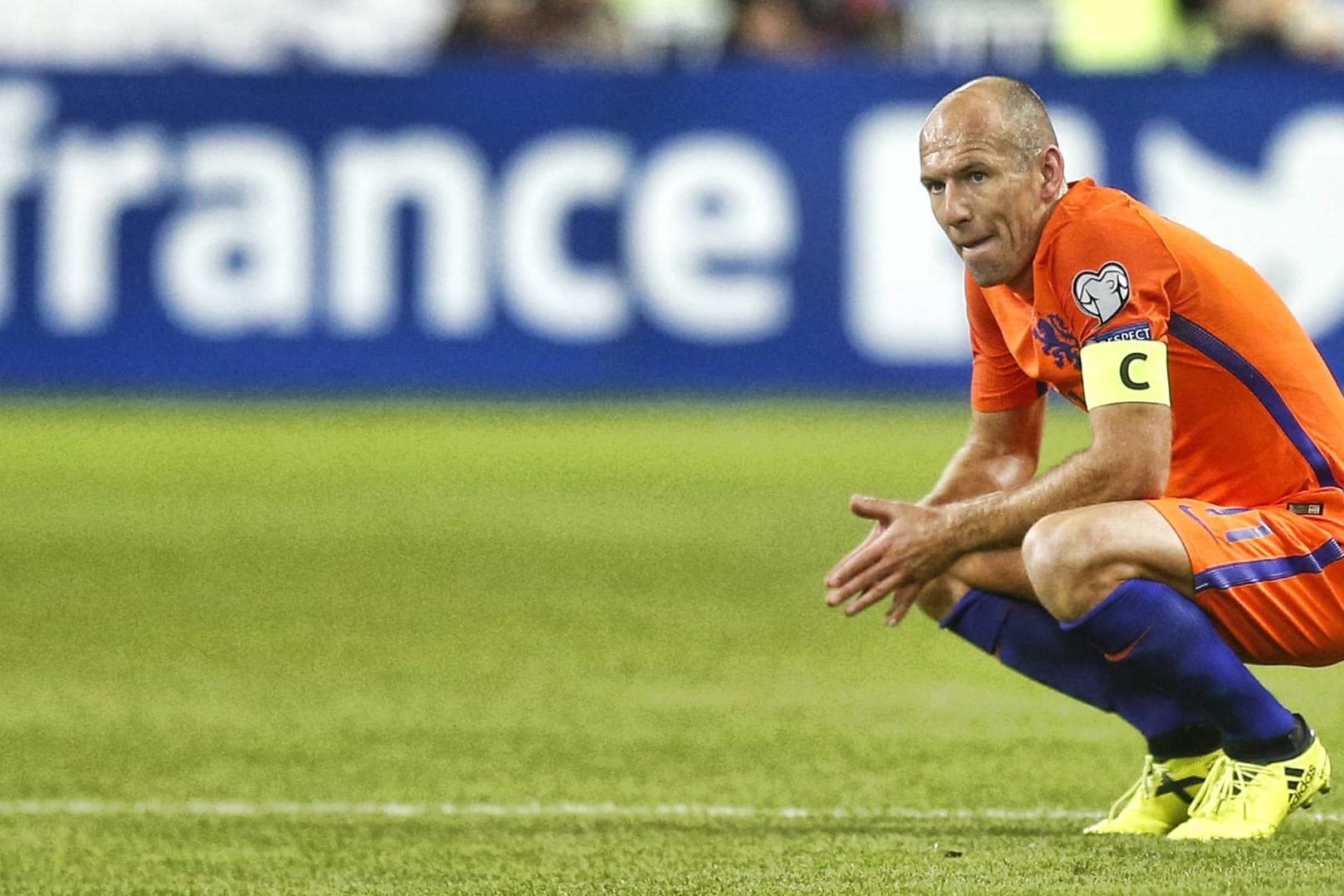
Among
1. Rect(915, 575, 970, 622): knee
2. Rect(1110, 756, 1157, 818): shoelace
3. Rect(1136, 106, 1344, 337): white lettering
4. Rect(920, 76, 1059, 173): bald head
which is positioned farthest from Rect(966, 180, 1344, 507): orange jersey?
Rect(1136, 106, 1344, 337): white lettering

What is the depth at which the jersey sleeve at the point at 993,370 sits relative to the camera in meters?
5.43

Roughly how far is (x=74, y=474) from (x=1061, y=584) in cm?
788

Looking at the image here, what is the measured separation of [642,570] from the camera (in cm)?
936

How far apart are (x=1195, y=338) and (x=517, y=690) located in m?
2.86

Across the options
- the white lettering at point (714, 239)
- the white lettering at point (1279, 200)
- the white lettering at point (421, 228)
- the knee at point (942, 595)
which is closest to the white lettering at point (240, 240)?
the white lettering at point (421, 228)

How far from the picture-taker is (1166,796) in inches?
202

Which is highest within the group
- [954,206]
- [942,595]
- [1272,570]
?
[954,206]

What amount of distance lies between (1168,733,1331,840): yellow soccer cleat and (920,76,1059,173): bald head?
4.25ft

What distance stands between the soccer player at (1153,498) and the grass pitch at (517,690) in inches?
9.9

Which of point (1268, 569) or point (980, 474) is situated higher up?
point (980, 474)

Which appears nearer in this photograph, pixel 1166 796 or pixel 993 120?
pixel 993 120

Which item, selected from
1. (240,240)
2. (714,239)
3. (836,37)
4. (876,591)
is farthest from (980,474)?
(836,37)

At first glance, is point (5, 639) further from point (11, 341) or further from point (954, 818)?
point (11, 341)

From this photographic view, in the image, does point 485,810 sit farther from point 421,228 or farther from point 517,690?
point 421,228
